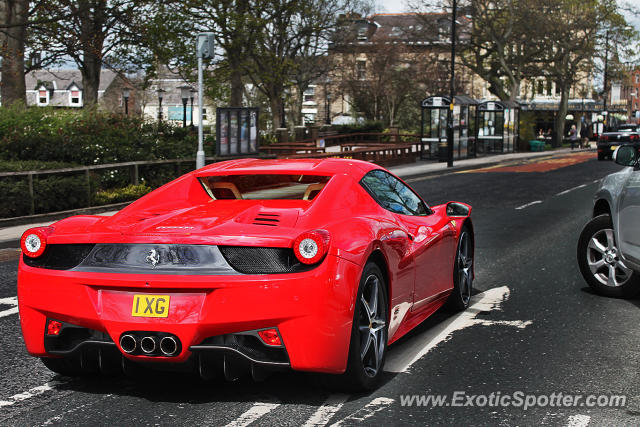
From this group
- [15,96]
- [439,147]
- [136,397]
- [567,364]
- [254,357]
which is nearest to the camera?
[254,357]

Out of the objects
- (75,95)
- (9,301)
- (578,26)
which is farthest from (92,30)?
(75,95)

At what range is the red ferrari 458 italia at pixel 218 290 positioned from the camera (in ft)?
14.9

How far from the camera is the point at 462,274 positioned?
24.6 ft

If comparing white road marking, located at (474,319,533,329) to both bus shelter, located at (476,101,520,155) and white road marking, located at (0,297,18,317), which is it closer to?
white road marking, located at (0,297,18,317)

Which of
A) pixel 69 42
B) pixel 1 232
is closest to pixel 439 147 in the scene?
pixel 69 42

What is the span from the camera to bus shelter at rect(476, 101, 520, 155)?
53.5m

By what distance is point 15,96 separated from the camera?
28.6 metres

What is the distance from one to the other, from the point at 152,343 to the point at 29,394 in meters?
→ 1.08

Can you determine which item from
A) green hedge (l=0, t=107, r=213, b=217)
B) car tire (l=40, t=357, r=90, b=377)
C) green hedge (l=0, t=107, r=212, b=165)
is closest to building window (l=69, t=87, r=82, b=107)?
green hedge (l=0, t=107, r=213, b=217)

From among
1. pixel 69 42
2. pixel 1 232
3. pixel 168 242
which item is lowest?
pixel 1 232

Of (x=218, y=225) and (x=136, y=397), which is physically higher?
(x=218, y=225)

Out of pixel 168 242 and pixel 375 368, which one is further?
pixel 375 368

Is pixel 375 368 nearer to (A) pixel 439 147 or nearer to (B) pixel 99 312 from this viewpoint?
(B) pixel 99 312

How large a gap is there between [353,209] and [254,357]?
4.17 ft
